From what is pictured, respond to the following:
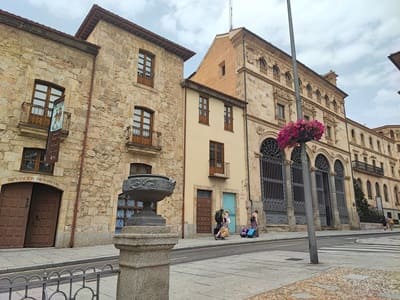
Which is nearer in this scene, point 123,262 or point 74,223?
point 123,262

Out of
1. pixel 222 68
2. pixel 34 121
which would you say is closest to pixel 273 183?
pixel 222 68

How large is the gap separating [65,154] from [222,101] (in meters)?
10.8

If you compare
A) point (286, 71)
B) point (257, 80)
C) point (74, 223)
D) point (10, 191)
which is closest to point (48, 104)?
point (10, 191)

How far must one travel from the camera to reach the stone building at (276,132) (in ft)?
66.9

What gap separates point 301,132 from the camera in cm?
780

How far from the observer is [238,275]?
575cm

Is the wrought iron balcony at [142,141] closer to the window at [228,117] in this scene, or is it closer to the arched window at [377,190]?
the window at [228,117]

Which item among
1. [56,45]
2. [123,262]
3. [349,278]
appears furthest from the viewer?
[56,45]

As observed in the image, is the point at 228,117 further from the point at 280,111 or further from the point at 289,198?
the point at 289,198

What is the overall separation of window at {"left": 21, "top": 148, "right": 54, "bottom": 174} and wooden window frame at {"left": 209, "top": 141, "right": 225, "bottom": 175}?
908cm

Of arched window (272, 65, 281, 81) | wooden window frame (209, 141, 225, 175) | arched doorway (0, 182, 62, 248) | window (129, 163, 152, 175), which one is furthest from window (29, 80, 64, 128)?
arched window (272, 65, 281, 81)

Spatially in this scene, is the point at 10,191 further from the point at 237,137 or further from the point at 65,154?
the point at 237,137

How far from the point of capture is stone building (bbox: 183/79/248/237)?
1628 cm

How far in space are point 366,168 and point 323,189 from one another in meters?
12.2
